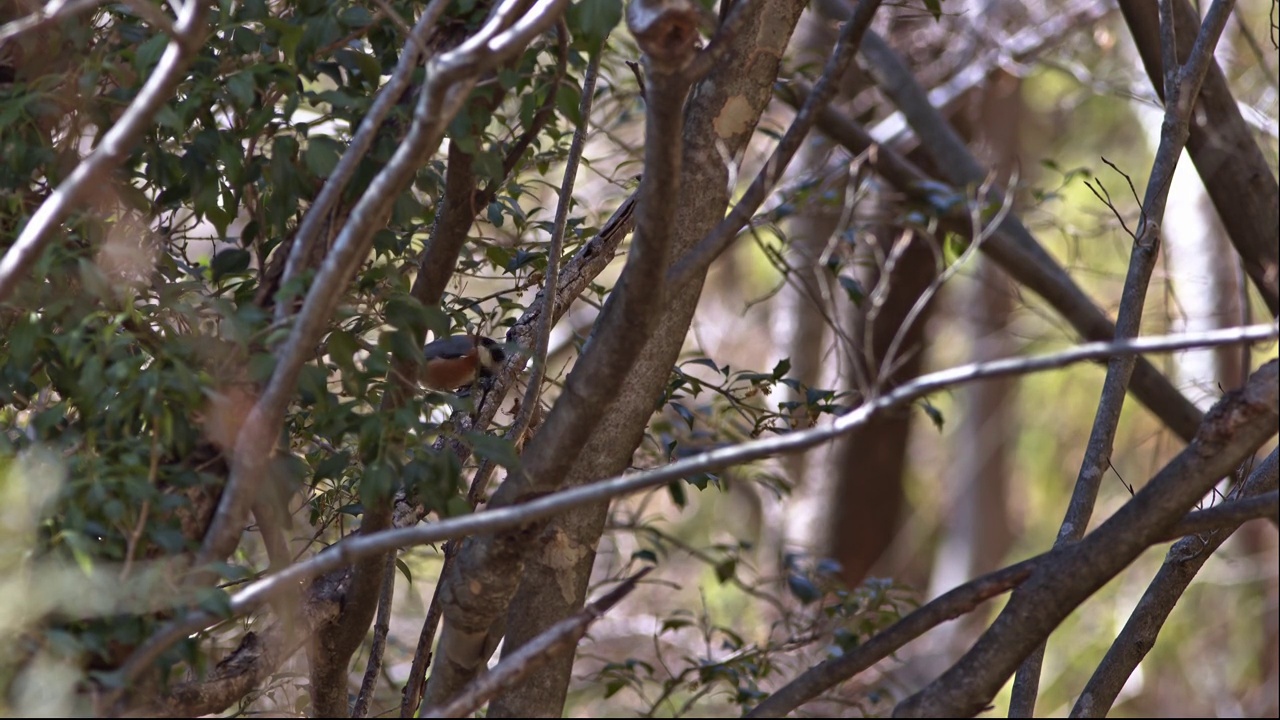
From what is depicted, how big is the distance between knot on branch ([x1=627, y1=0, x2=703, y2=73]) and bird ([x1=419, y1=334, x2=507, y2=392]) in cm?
115

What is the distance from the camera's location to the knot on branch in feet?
3.98

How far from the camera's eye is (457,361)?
2.56 meters

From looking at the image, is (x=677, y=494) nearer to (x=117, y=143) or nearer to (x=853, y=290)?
(x=853, y=290)

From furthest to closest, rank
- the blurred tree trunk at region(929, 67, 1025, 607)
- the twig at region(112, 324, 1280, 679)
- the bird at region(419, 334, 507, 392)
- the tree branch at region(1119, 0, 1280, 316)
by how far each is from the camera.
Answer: the blurred tree trunk at region(929, 67, 1025, 607) < the tree branch at region(1119, 0, 1280, 316) < the bird at region(419, 334, 507, 392) < the twig at region(112, 324, 1280, 679)

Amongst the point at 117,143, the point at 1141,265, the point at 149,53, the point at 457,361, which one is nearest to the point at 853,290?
the point at 1141,265

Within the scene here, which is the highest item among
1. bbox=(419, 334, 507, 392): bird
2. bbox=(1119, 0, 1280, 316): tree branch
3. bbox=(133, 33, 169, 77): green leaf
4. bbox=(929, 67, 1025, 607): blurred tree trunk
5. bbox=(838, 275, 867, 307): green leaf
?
bbox=(929, 67, 1025, 607): blurred tree trunk

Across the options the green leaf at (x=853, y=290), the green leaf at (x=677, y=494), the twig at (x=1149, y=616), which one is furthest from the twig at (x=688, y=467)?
the green leaf at (x=853, y=290)

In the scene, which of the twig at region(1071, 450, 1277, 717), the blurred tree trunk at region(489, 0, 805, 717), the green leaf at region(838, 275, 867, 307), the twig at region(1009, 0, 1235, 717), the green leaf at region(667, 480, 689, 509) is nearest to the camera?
the blurred tree trunk at region(489, 0, 805, 717)

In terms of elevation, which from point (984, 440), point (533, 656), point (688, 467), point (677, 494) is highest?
point (984, 440)

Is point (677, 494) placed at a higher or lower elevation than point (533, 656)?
higher

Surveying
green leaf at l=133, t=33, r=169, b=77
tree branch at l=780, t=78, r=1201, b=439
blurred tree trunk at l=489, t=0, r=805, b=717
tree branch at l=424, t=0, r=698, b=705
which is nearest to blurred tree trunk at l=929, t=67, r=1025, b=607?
tree branch at l=780, t=78, r=1201, b=439

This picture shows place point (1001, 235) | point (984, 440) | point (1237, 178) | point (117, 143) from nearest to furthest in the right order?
1. point (117, 143)
2. point (1237, 178)
3. point (1001, 235)
4. point (984, 440)

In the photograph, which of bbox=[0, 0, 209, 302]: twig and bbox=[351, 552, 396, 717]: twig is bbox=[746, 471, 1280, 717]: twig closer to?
bbox=[351, 552, 396, 717]: twig

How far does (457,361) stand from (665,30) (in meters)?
1.45
